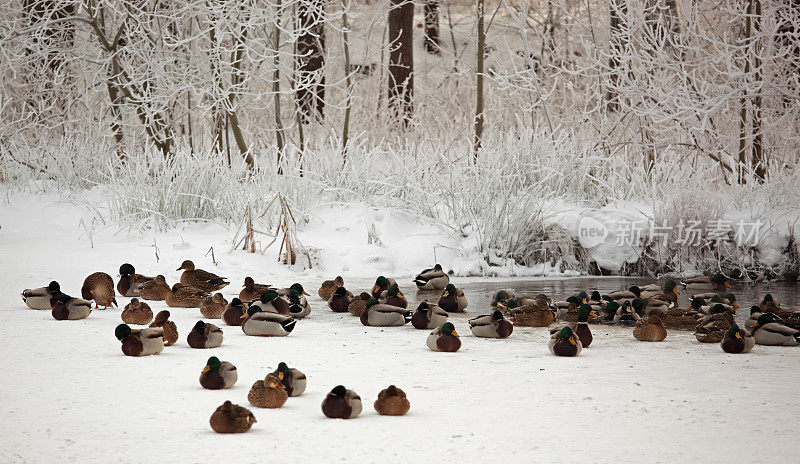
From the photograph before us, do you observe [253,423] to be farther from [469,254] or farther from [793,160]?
[793,160]

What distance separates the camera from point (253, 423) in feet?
12.0

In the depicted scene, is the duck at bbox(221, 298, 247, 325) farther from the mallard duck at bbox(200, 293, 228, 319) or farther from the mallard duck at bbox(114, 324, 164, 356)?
the mallard duck at bbox(114, 324, 164, 356)

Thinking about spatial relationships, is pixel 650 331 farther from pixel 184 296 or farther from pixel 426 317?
pixel 184 296

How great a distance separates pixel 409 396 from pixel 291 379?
0.56 metres

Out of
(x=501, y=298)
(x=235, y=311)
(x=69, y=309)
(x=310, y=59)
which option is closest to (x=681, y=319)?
(x=501, y=298)

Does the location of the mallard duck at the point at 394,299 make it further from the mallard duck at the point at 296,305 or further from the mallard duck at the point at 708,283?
the mallard duck at the point at 708,283

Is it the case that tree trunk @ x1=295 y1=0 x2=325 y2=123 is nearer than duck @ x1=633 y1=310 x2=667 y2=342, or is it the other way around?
duck @ x1=633 y1=310 x2=667 y2=342

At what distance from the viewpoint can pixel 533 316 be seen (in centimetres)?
631

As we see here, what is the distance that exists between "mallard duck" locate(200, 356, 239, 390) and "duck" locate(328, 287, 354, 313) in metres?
2.68

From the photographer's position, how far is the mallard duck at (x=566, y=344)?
519cm

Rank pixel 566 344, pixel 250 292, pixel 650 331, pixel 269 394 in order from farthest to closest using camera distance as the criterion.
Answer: pixel 250 292, pixel 650 331, pixel 566 344, pixel 269 394

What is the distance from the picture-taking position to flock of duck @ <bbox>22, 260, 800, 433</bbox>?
17.2ft

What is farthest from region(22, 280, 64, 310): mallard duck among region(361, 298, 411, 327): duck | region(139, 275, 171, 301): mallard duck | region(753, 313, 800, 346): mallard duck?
region(753, 313, 800, 346): mallard duck

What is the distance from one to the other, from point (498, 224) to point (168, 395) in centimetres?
562
